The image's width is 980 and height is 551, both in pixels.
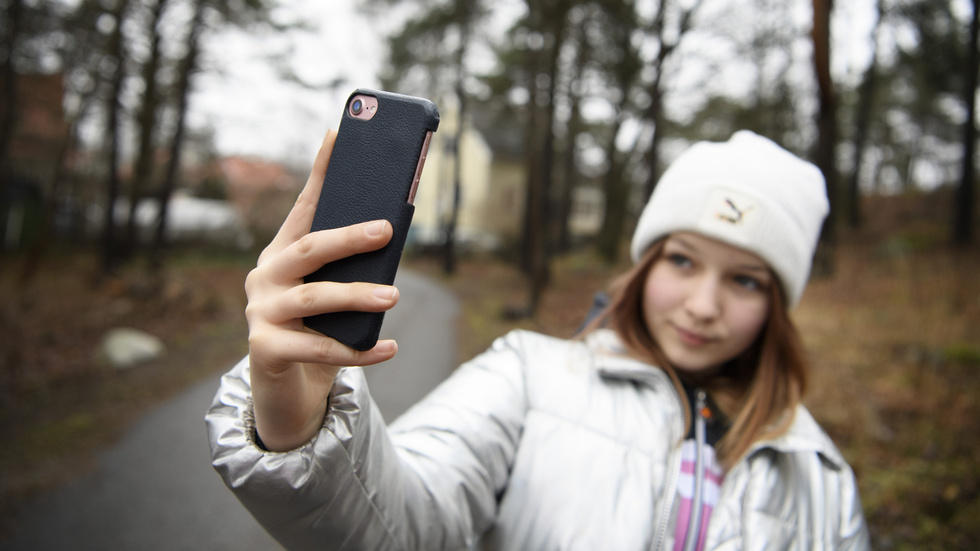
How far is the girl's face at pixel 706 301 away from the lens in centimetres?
167

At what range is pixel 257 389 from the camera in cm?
86

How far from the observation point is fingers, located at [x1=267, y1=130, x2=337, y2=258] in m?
0.88

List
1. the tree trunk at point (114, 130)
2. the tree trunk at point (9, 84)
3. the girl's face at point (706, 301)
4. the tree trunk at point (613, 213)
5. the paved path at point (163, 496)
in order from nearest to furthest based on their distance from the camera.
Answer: the girl's face at point (706, 301)
the paved path at point (163, 496)
the tree trunk at point (9, 84)
the tree trunk at point (114, 130)
the tree trunk at point (613, 213)

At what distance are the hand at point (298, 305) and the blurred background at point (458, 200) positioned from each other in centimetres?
28

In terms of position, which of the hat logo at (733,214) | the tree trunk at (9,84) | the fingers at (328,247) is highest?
the tree trunk at (9,84)

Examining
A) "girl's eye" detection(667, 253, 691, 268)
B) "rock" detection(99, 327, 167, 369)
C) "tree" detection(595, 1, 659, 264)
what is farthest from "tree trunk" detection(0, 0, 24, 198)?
"girl's eye" detection(667, 253, 691, 268)

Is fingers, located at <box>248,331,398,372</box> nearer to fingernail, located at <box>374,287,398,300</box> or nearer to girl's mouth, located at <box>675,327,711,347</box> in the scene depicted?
fingernail, located at <box>374,287,398,300</box>

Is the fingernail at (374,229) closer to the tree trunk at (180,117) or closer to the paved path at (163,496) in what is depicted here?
the paved path at (163,496)

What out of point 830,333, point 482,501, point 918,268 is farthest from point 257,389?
point 830,333

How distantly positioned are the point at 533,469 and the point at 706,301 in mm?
746

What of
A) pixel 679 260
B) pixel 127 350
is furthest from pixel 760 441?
pixel 127 350

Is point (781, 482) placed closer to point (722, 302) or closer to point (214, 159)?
point (722, 302)

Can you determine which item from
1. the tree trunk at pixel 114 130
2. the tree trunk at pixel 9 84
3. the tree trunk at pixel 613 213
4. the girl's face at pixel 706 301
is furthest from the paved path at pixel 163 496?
the tree trunk at pixel 613 213

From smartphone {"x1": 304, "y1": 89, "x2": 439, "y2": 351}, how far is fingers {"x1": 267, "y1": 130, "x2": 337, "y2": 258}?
0.01 meters
